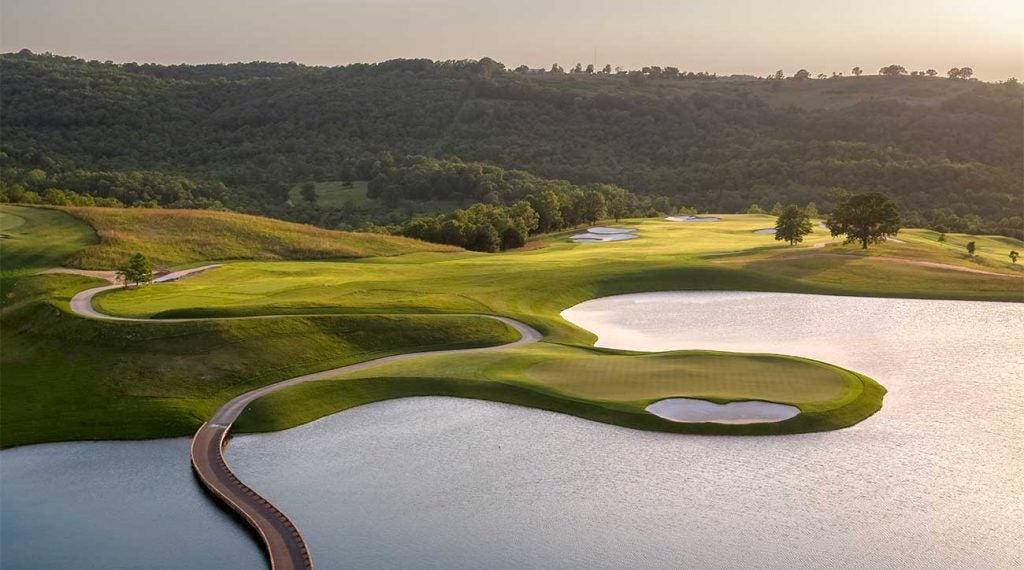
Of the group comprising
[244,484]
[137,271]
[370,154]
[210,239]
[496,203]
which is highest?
[370,154]

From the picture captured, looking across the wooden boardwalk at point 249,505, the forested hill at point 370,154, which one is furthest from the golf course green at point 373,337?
the forested hill at point 370,154

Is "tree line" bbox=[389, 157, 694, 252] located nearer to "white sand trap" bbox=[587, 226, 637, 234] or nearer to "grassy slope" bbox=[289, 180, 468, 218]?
"grassy slope" bbox=[289, 180, 468, 218]

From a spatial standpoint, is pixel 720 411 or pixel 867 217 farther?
pixel 867 217

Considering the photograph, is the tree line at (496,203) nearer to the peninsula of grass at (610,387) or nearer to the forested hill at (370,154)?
the forested hill at (370,154)

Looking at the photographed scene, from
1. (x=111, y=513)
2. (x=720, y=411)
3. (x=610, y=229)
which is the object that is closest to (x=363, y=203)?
(x=610, y=229)

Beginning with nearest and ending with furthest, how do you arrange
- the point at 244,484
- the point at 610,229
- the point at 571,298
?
the point at 244,484, the point at 571,298, the point at 610,229

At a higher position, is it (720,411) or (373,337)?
(373,337)

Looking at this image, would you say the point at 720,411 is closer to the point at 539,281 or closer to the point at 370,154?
the point at 539,281
